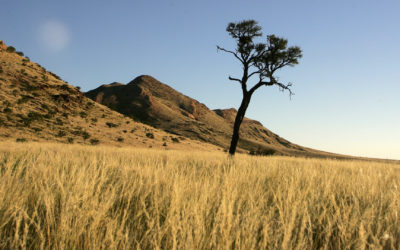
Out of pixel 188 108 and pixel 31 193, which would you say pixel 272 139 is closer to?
pixel 188 108

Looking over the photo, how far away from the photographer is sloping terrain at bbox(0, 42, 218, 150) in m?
25.1

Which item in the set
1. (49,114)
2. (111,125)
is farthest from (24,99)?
(111,125)

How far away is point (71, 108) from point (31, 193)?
35473 millimetres

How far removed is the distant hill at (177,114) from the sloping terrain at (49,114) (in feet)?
40.9

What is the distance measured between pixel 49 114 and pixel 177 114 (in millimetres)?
48172

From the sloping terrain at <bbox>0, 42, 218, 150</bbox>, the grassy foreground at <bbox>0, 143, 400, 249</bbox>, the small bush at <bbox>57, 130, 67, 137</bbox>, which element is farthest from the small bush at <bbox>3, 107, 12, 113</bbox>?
the grassy foreground at <bbox>0, 143, 400, 249</bbox>

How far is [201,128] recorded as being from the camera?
66.2 m

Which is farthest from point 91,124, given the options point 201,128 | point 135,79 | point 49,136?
point 135,79

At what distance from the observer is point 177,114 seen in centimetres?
7581

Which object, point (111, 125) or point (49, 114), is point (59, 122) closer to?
point (49, 114)

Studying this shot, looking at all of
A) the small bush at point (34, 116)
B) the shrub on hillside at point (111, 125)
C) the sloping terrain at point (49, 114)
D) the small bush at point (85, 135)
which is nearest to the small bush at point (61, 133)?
the sloping terrain at point (49, 114)

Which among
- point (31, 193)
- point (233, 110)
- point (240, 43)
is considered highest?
point (233, 110)

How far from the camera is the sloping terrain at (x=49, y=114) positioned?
82.3 feet

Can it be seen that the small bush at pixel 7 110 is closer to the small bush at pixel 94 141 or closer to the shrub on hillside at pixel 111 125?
the small bush at pixel 94 141
